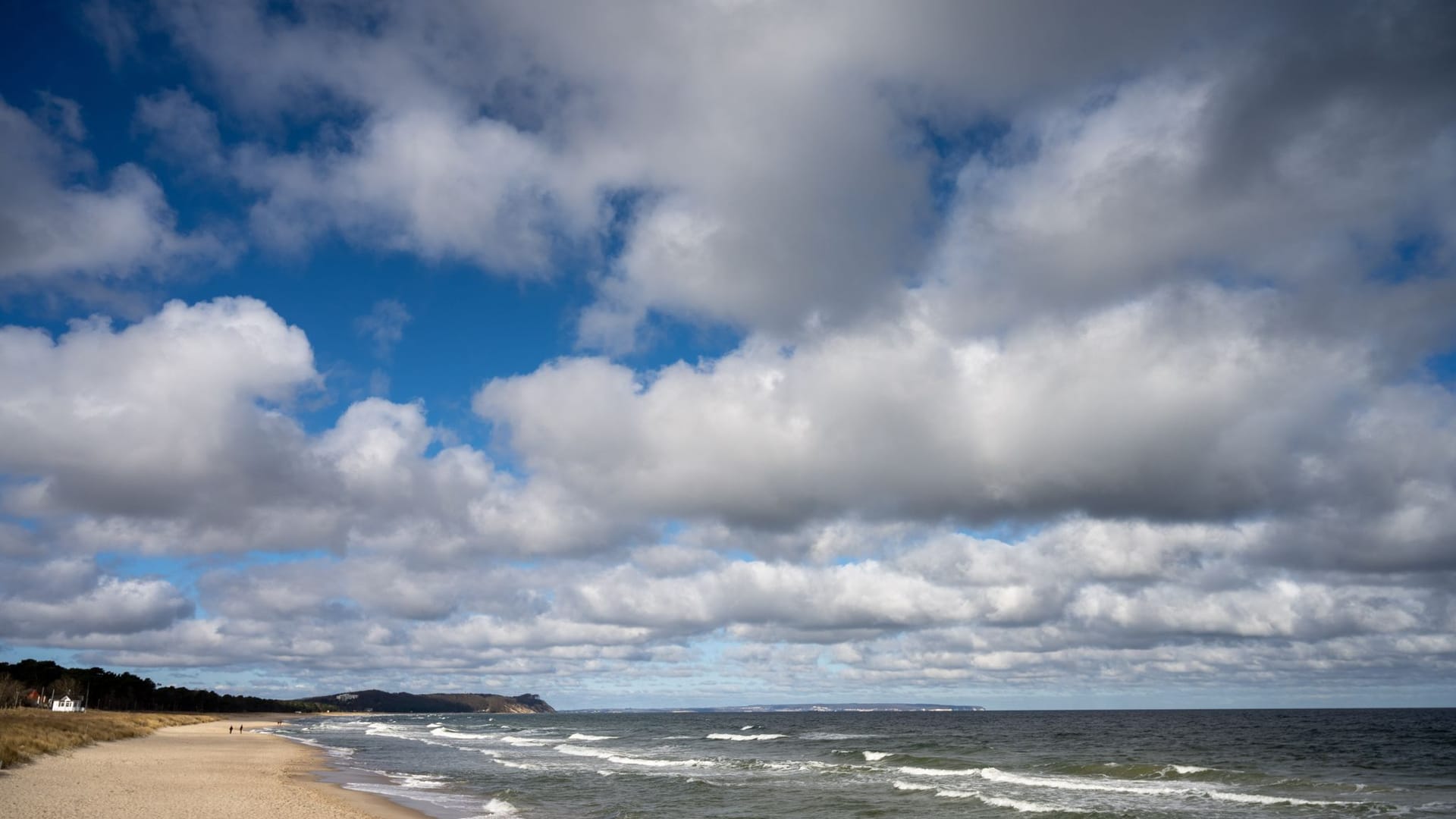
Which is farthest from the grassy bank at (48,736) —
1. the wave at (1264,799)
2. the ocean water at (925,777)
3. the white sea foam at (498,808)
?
the wave at (1264,799)

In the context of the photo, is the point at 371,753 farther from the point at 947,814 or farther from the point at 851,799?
the point at 947,814

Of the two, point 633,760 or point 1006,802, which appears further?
point 633,760

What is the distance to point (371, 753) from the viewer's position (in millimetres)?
68312

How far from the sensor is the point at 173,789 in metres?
31.1

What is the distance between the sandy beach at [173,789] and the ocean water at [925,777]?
122 inches

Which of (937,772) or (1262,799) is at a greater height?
(1262,799)

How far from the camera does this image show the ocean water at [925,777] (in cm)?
3084

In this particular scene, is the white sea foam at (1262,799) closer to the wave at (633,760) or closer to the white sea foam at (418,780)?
the wave at (633,760)

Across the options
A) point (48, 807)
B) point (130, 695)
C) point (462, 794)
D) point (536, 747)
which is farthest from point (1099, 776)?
point (130, 695)

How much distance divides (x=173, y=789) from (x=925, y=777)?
33078 mm

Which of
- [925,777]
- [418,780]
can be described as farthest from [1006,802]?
[418,780]

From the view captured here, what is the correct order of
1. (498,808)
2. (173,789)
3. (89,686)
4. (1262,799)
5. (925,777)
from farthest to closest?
(89,686), (925,777), (1262,799), (498,808), (173,789)

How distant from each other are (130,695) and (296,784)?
17185cm

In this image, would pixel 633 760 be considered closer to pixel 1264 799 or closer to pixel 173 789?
pixel 173 789
